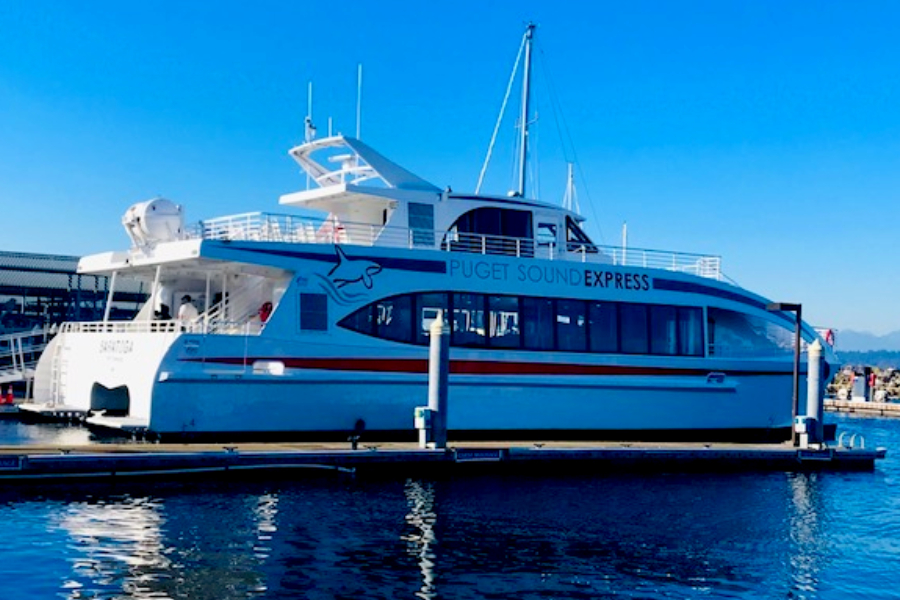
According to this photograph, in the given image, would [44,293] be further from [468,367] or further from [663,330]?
[663,330]

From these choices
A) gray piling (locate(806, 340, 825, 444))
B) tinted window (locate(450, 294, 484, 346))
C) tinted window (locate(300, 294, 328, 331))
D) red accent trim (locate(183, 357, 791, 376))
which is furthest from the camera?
gray piling (locate(806, 340, 825, 444))

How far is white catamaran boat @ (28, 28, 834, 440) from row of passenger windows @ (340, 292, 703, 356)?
3cm

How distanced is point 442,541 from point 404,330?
864 cm

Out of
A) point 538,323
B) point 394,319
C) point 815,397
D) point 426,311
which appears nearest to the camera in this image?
point 394,319

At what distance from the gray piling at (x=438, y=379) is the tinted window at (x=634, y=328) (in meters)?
6.43

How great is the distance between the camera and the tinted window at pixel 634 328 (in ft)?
80.6

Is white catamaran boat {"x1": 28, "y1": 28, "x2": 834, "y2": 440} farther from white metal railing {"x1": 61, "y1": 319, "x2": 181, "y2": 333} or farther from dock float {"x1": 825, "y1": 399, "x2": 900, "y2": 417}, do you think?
dock float {"x1": 825, "y1": 399, "x2": 900, "y2": 417}

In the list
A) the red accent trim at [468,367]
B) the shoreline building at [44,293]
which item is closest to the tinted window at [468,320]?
the red accent trim at [468,367]

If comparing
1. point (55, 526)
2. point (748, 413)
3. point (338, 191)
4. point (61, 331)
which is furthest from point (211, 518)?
point (748, 413)

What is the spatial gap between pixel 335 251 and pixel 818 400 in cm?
1125

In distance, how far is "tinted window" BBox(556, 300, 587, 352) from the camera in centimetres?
2378

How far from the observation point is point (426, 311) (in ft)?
73.4

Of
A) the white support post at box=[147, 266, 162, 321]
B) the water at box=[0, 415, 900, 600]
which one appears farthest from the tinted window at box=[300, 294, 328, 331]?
the water at box=[0, 415, 900, 600]

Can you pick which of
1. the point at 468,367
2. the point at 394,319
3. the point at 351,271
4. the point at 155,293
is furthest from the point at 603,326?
the point at 155,293
